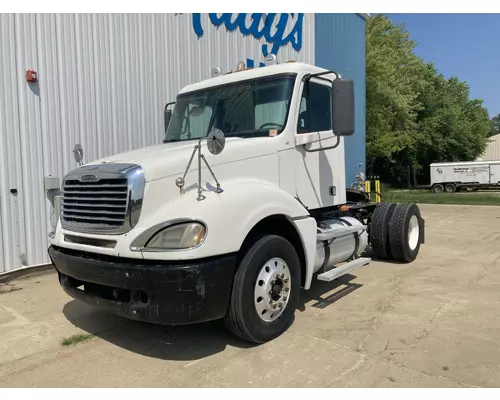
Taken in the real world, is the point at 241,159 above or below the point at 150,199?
above

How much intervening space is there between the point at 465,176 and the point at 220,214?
3510 cm

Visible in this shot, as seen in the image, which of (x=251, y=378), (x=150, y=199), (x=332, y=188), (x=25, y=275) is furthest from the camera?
(x=25, y=275)

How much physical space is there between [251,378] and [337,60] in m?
12.5

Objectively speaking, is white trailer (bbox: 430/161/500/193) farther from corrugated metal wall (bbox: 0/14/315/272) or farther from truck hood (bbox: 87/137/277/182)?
truck hood (bbox: 87/137/277/182)

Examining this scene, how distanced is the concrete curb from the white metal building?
0.29ft

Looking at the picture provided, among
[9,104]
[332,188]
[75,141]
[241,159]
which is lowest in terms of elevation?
[332,188]

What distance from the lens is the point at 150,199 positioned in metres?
3.52

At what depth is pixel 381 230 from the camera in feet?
23.1

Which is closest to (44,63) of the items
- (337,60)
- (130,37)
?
(130,37)

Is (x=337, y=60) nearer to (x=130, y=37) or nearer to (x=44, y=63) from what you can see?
(x=130, y=37)

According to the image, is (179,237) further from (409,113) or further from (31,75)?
(409,113)

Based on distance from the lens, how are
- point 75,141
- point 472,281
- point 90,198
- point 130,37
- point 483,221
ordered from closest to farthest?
point 90,198 < point 472,281 < point 75,141 < point 130,37 < point 483,221

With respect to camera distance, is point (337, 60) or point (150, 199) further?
point (337, 60)

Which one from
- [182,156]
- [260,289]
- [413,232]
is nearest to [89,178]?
[182,156]
